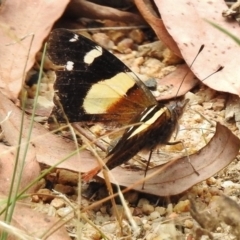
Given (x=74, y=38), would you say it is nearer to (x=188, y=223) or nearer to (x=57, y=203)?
(x=57, y=203)

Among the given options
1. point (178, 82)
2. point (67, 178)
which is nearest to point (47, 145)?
point (67, 178)

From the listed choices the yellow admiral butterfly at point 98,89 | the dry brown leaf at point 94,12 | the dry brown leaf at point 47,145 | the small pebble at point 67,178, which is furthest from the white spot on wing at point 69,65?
the dry brown leaf at point 94,12

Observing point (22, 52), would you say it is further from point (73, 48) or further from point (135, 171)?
point (135, 171)

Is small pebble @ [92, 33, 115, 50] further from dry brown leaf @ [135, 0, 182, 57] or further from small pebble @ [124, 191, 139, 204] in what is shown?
small pebble @ [124, 191, 139, 204]

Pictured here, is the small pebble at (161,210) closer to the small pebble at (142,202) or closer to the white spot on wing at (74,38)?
the small pebble at (142,202)

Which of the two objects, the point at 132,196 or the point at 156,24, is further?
the point at 156,24

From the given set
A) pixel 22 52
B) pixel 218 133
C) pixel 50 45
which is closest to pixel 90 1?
pixel 22 52

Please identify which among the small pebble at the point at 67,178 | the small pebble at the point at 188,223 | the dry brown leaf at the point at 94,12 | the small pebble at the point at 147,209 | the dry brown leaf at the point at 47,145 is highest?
the dry brown leaf at the point at 94,12
